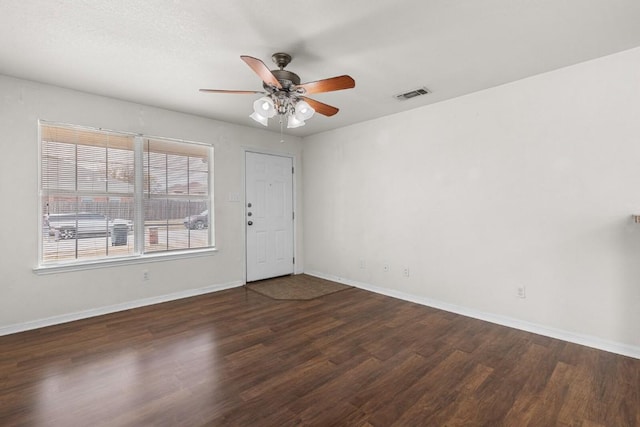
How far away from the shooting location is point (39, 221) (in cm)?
312

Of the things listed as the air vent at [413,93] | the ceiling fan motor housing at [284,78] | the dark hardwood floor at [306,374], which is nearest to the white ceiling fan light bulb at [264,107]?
the ceiling fan motor housing at [284,78]

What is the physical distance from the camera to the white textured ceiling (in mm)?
1946

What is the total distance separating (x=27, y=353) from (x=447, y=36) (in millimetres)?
4300

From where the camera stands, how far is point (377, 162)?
432 cm

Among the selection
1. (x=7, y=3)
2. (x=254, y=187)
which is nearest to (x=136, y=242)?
(x=254, y=187)

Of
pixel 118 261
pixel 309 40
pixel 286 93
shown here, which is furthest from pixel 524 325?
pixel 118 261

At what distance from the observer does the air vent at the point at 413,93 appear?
3.29m

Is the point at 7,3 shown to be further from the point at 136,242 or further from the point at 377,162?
the point at 377,162

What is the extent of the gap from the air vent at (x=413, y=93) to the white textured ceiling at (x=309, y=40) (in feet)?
0.42

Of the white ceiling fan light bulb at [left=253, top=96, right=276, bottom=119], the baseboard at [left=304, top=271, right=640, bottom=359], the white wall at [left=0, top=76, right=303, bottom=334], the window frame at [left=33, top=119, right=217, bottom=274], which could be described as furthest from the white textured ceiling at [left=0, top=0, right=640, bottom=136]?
the baseboard at [left=304, top=271, right=640, bottom=359]

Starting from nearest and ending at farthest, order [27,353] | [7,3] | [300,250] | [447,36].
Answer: [7,3], [447,36], [27,353], [300,250]

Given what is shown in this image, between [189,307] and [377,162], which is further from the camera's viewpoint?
[377,162]

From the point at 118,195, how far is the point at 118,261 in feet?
2.61

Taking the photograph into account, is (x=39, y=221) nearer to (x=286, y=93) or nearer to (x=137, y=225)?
(x=137, y=225)
